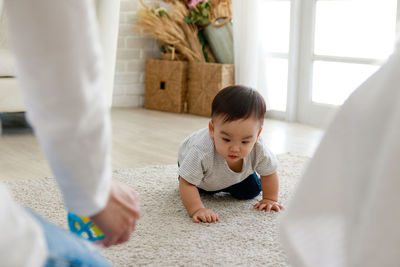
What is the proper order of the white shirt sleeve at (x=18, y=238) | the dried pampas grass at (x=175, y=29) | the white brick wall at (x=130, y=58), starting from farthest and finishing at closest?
1. the white brick wall at (x=130, y=58)
2. the dried pampas grass at (x=175, y=29)
3. the white shirt sleeve at (x=18, y=238)

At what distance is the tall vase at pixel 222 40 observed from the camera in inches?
146

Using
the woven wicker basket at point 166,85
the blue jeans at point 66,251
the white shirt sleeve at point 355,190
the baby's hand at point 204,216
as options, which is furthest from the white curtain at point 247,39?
the blue jeans at point 66,251

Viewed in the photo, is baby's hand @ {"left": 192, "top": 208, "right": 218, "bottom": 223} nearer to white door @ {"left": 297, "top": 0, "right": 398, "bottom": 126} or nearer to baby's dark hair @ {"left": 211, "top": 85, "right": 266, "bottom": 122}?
baby's dark hair @ {"left": 211, "top": 85, "right": 266, "bottom": 122}

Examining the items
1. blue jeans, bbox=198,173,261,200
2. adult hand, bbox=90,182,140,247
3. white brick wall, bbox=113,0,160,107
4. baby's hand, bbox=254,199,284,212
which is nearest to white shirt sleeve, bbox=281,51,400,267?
adult hand, bbox=90,182,140,247

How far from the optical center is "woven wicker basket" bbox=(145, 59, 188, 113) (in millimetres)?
3844

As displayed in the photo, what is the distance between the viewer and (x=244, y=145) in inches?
63.5

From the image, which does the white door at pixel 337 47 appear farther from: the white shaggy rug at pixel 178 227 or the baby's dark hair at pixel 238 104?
the baby's dark hair at pixel 238 104

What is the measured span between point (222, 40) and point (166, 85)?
1.65 ft

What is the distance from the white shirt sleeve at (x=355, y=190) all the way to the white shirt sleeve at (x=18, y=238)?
283 mm

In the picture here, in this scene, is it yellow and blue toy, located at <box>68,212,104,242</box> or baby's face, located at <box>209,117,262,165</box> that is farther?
baby's face, located at <box>209,117,262,165</box>

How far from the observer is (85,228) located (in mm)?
725

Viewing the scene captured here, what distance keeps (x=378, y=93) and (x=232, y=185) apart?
123cm

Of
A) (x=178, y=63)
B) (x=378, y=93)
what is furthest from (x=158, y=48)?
(x=378, y=93)

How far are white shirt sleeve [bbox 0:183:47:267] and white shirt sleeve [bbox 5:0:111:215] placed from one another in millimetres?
59
